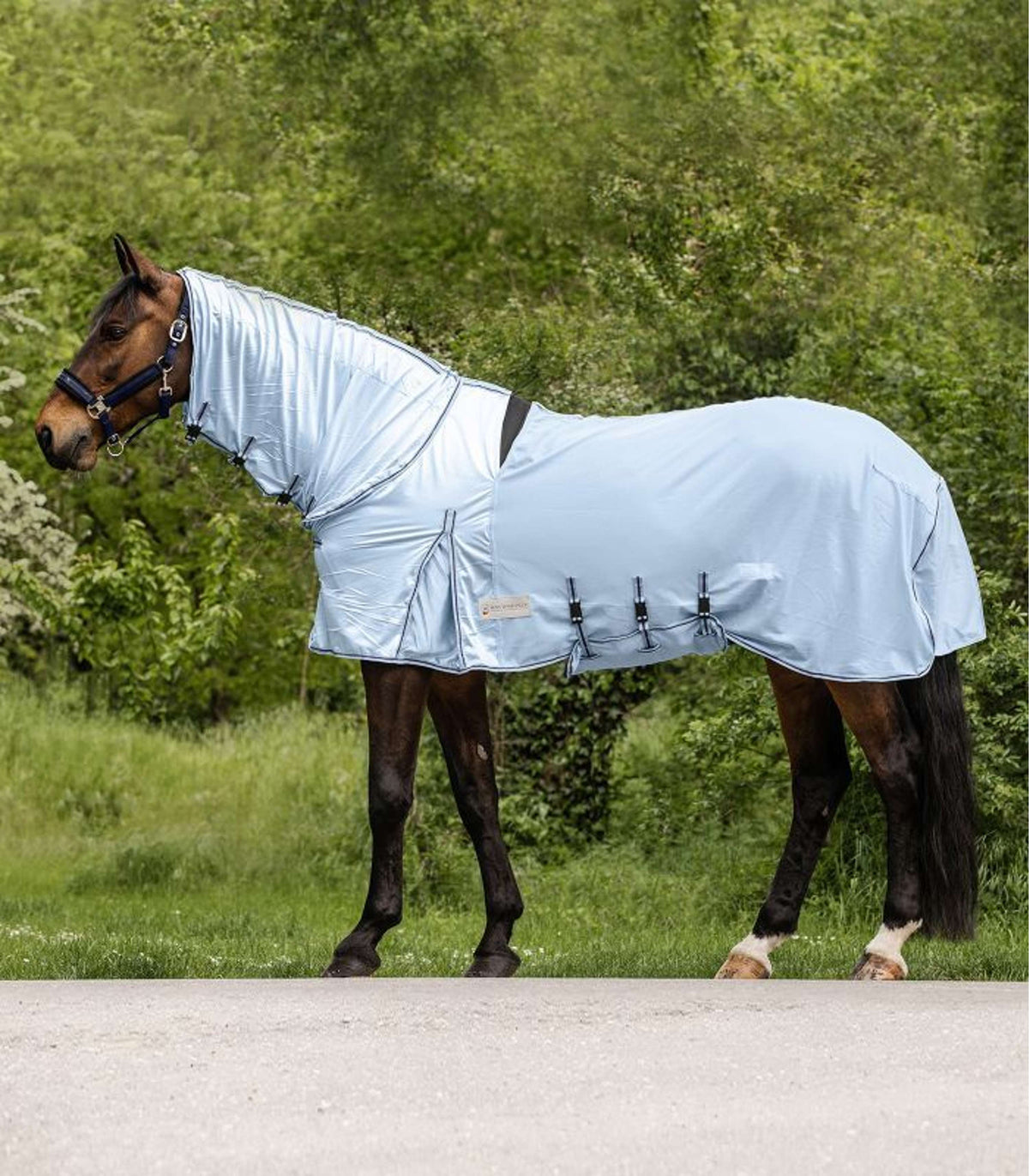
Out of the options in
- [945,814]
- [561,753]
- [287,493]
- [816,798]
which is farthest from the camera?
[561,753]

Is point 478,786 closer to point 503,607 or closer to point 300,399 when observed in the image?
point 503,607

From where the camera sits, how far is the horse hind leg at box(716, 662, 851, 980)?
7.29 m

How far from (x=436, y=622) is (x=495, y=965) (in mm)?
1240

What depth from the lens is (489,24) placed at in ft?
69.2

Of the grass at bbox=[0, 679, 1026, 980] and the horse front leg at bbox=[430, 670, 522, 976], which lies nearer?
the horse front leg at bbox=[430, 670, 522, 976]

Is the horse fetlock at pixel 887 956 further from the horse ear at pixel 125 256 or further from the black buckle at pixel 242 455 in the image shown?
the horse ear at pixel 125 256

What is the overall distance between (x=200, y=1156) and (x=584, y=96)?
17.5 meters

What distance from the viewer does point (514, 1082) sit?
16.6 feet

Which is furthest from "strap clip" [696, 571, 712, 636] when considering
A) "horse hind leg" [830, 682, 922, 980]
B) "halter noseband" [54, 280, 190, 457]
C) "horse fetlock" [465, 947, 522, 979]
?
"halter noseband" [54, 280, 190, 457]

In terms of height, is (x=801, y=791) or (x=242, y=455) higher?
(x=242, y=455)

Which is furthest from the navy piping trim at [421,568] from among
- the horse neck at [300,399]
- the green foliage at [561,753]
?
the green foliage at [561,753]

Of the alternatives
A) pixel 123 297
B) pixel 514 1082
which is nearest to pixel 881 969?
pixel 514 1082

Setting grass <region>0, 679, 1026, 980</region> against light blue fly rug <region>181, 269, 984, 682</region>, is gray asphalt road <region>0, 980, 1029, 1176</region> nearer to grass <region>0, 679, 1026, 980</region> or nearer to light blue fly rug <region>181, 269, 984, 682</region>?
light blue fly rug <region>181, 269, 984, 682</region>

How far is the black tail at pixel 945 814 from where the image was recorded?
23.3ft
